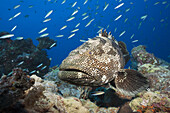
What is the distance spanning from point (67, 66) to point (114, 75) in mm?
1402

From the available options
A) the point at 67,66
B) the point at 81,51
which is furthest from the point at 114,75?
the point at 67,66

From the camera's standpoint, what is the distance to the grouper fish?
2.58m

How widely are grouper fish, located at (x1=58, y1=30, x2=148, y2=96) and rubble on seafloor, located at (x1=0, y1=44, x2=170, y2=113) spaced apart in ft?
2.04

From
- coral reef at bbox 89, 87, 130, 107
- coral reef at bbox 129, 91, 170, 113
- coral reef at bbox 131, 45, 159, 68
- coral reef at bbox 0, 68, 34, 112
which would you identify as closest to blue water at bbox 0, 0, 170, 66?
coral reef at bbox 131, 45, 159, 68

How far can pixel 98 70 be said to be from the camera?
2.71 m

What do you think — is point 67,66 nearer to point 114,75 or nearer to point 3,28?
point 114,75

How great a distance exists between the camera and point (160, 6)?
10100cm

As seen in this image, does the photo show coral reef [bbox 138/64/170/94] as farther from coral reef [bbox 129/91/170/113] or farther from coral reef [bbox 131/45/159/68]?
coral reef [bbox 131/45/159/68]

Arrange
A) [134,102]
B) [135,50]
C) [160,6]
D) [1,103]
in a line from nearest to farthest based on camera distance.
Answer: [1,103] → [134,102] → [135,50] → [160,6]

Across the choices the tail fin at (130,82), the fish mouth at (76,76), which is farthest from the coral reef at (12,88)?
the tail fin at (130,82)

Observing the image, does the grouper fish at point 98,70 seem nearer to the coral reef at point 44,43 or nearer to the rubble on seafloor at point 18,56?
the rubble on seafloor at point 18,56

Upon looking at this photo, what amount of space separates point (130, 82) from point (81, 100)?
2.12m

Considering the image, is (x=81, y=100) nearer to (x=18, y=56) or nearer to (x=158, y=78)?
(x=158, y=78)

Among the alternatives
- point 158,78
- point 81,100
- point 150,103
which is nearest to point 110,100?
point 81,100
